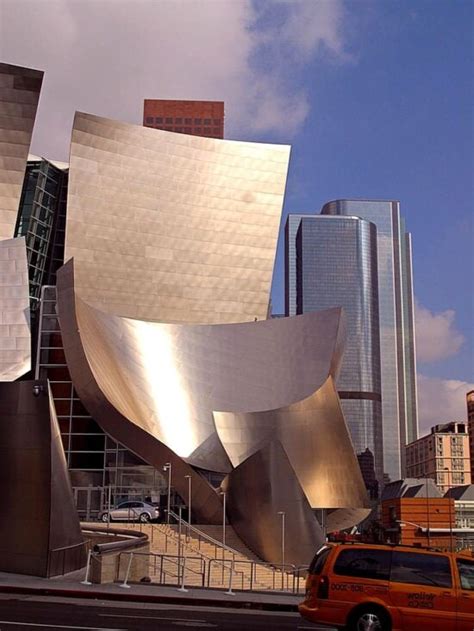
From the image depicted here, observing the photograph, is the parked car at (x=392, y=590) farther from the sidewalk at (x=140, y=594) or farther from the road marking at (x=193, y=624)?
the sidewalk at (x=140, y=594)

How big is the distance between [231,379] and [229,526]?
26.7 ft

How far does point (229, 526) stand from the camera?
27781 mm

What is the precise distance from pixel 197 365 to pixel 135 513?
6608 mm

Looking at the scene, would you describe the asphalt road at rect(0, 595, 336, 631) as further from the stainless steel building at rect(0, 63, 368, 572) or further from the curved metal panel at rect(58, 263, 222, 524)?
the curved metal panel at rect(58, 263, 222, 524)

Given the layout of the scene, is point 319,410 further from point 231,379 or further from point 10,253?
point 10,253

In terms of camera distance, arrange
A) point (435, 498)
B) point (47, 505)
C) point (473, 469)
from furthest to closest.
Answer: point (473, 469) < point (435, 498) < point (47, 505)

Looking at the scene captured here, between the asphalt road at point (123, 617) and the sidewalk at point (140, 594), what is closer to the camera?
the asphalt road at point (123, 617)

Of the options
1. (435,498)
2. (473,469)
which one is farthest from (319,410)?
(473,469)

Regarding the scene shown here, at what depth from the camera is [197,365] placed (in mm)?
34500

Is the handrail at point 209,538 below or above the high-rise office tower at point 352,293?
below

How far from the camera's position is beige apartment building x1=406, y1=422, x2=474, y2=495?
13138 centimetres

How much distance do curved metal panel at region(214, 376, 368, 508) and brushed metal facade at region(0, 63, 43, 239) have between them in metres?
14.8

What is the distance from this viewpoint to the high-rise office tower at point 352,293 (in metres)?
168

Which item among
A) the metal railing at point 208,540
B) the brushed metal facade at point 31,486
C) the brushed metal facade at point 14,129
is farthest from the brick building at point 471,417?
the brushed metal facade at point 31,486
